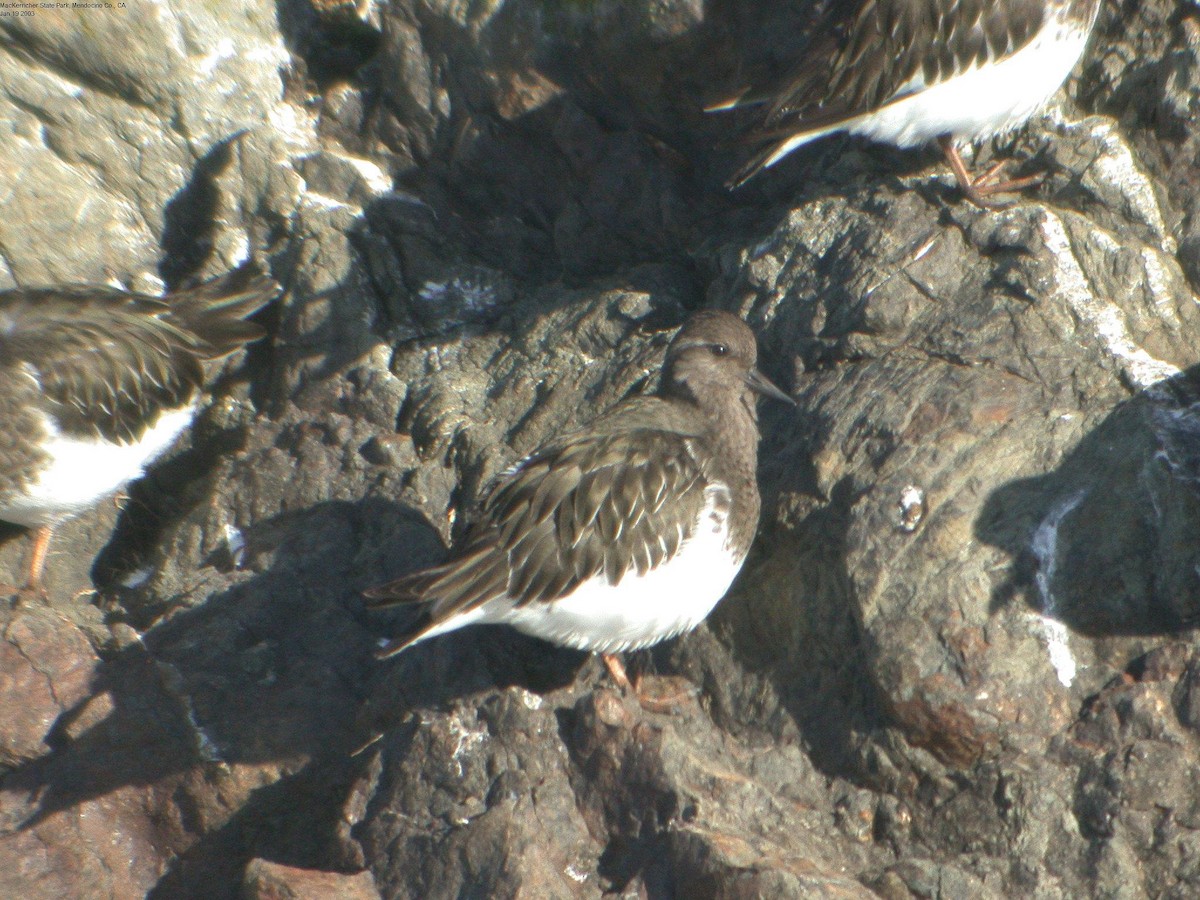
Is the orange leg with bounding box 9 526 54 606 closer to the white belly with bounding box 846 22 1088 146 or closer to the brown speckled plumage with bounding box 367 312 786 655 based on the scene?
the brown speckled plumage with bounding box 367 312 786 655

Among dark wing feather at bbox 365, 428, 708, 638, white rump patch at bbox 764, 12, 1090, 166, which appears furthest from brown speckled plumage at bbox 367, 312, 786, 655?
white rump patch at bbox 764, 12, 1090, 166

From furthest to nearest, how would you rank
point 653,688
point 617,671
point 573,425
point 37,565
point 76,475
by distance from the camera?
point 37,565 → point 76,475 → point 573,425 → point 653,688 → point 617,671

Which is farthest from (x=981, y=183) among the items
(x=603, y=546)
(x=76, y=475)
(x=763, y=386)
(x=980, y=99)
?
(x=76, y=475)

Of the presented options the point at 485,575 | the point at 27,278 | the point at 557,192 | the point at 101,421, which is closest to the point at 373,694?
the point at 485,575

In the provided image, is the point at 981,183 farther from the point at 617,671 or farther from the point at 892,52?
the point at 617,671

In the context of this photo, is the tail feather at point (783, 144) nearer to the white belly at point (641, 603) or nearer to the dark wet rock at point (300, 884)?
the white belly at point (641, 603)

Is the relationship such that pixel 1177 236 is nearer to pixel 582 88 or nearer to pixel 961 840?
pixel 961 840
